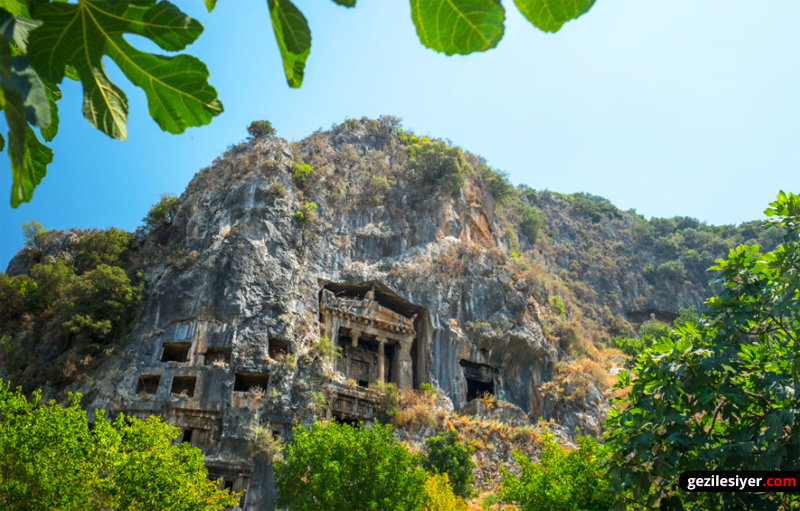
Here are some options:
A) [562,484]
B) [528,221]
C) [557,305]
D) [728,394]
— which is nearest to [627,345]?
[557,305]

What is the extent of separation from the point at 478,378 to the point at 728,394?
64.7 ft

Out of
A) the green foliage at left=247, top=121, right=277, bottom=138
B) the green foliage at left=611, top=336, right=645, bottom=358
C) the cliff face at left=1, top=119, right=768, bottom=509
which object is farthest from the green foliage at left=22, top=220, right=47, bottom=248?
the green foliage at left=611, top=336, right=645, bottom=358

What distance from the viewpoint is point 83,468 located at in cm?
1286

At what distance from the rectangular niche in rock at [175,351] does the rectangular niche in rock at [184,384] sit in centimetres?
88

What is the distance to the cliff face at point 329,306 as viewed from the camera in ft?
66.0

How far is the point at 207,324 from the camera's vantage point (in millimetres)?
21234

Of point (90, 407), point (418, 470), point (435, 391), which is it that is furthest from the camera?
point (435, 391)

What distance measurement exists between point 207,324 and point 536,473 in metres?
12.6

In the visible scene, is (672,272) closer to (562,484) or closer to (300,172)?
(300,172)

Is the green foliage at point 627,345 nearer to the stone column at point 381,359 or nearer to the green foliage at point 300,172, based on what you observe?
the stone column at point 381,359

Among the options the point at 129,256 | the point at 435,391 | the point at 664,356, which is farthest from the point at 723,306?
the point at 129,256

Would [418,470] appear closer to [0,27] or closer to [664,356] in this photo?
[664,356]

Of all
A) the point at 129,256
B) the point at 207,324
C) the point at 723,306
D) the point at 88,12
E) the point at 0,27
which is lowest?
the point at 0,27

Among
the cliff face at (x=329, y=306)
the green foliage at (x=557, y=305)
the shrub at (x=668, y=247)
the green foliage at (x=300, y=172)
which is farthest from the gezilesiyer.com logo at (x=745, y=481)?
the shrub at (x=668, y=247)
